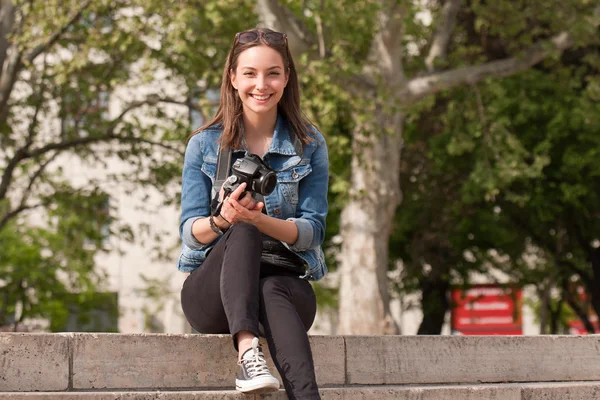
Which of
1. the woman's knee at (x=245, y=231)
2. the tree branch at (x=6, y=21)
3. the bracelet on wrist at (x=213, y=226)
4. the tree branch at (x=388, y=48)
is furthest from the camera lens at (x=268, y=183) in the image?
the tree branch at (x=6, y=21)

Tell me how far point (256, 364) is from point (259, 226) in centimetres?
64

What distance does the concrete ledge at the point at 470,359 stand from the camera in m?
5.49

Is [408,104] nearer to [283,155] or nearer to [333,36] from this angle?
[333,36]

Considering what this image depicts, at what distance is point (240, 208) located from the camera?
188 inches

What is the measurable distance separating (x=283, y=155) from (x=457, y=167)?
55.7 feet

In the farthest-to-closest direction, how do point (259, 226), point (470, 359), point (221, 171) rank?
point (470, 359) → point (221, 171) → point (259, 226)

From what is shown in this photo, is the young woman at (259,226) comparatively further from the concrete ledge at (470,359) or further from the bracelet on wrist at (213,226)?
the concrete ledge at (470,359)

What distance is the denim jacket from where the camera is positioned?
5.07 meters

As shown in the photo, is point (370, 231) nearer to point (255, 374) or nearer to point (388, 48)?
point (388, 48)

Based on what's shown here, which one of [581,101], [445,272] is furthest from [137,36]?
[445,272]

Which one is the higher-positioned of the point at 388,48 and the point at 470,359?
the point at 388,48

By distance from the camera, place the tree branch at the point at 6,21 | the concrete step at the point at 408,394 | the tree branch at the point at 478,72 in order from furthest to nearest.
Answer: the tree branch at the point at 6,21 → the tree branch at the point at 478,72 → the concrete step at the point at 408,394

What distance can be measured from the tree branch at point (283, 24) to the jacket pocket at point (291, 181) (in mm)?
9895

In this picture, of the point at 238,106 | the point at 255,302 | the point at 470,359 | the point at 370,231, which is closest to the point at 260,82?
the point at 238,106
